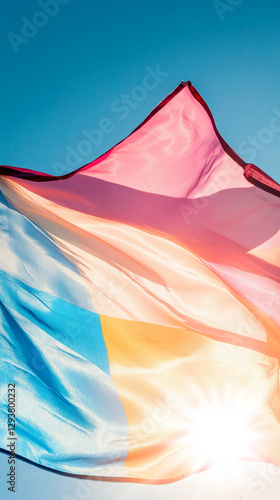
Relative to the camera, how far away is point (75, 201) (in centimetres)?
538

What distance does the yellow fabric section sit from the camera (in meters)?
4.74

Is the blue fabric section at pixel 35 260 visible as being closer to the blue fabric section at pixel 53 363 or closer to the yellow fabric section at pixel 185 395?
the blue fabric section at pixel 53 363

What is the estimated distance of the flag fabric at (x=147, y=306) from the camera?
4754 millimetres

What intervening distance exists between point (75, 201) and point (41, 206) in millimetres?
339

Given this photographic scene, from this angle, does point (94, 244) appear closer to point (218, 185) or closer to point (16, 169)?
point (16, 169)

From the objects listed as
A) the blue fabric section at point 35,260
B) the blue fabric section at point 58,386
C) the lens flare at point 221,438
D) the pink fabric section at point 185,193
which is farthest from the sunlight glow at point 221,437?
the blue fabric section at point 35,260

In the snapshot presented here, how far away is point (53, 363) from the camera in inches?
194

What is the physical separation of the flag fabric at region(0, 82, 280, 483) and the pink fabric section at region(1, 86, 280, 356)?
0.4 inches

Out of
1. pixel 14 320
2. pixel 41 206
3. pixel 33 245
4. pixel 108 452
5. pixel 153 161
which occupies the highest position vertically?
pixel 153 161

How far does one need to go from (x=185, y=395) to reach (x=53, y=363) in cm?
124

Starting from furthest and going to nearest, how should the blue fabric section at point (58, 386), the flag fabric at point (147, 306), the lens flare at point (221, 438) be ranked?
the lens flare at point (221, 438), the flag fabric at point (147, 306), the blue fabric section at point (58, 386)

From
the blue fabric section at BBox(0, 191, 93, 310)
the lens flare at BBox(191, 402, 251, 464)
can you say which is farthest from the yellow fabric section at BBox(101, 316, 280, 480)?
the blue fabric section at BBox(0, 191, 93, 310)

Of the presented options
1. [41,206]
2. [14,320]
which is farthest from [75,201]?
[14,320]

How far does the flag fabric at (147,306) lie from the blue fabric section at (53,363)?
1 cm
